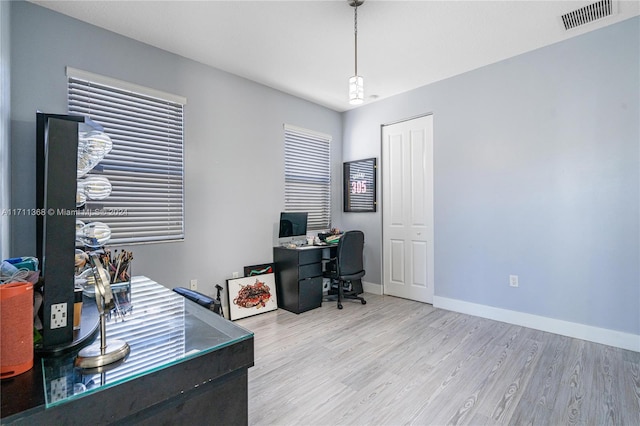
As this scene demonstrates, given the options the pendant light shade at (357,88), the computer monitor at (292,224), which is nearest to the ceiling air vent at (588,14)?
the pendant light shade at (357,88)

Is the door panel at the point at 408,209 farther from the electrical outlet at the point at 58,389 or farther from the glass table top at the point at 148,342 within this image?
the electrical outlet at the point at 58,389

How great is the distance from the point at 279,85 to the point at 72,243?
3.49m

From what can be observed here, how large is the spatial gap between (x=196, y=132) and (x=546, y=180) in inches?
145

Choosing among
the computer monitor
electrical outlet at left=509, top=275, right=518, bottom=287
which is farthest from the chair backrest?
electrical outlet at left=509, top=275, right=518, bottom=287

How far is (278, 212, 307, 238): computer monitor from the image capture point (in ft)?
13.1

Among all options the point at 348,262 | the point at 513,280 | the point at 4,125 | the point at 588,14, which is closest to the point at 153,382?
the point at 4,125

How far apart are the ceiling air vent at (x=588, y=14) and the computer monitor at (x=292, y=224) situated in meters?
3.29

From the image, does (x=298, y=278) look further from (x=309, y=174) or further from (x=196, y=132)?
(x=196, y=132)

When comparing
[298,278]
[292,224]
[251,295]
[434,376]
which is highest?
[292,224]

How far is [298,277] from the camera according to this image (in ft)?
12.2

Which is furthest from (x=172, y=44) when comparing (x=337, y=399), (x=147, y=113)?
(x=337, y=399)

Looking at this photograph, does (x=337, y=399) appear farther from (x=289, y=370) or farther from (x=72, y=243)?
(x=72, y=243)

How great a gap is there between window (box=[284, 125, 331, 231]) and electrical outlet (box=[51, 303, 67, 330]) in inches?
131

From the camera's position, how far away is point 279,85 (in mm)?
3932
